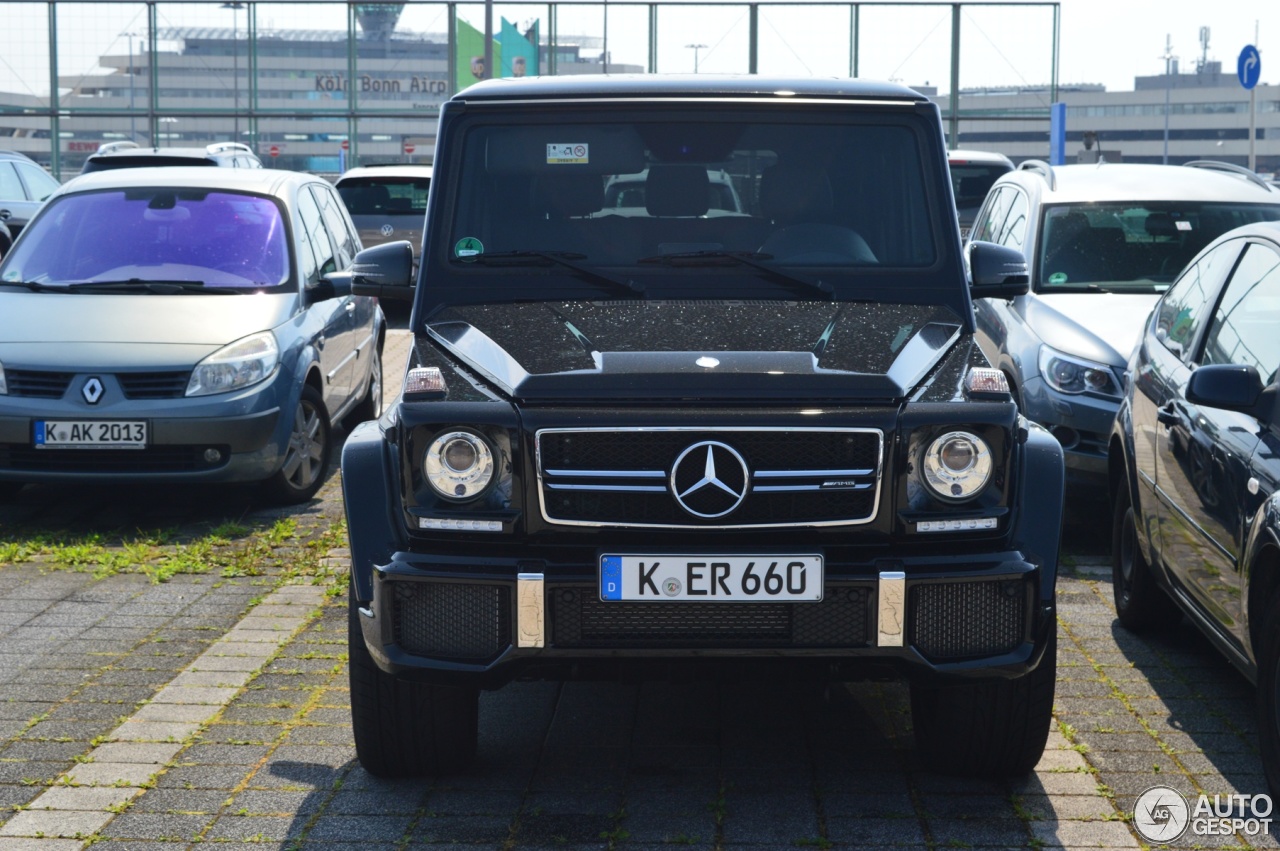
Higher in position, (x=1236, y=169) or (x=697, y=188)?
(x=1236, y=169)

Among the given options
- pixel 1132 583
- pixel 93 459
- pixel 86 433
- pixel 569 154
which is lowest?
pixel 1132 583

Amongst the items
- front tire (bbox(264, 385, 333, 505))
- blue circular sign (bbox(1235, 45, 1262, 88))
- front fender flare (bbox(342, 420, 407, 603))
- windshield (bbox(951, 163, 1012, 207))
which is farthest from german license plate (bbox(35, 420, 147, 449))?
blue circular sign (bbox(1235, 45, 1262, 88))

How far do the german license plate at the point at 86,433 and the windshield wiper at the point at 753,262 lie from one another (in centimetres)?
381

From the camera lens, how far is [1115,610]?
21.4ft

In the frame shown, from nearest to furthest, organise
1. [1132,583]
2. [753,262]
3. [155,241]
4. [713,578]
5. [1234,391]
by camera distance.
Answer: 1. [713,578]
2. [1234,391]
3. [753,262]
4. [1132,583]
5. [155,241]

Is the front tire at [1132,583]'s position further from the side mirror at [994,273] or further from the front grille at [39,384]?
the front grille at [39,384]

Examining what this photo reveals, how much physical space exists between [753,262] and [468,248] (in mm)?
867

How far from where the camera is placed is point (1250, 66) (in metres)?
18.5

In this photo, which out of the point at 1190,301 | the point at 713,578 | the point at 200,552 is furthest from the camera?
the point at 200,552

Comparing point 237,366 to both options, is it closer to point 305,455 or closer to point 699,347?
point 305,455

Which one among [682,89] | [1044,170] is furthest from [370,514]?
[1044,170]

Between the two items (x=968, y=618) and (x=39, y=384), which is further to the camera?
(x=39, y=384)

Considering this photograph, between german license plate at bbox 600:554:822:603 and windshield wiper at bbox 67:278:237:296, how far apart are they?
5292 millimetres

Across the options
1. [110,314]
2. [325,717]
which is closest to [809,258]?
[325,717]
